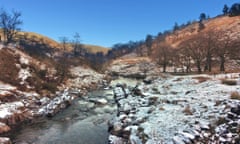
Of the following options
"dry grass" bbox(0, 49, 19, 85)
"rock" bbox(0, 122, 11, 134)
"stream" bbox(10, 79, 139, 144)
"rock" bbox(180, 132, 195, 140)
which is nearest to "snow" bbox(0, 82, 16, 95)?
"dry grass" bbox(0, 49, 19, 85)

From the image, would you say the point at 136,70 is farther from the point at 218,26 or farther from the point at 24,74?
the point at 24,74

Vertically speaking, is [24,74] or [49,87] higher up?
[24,74]

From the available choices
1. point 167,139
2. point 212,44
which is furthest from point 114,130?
point 212,44

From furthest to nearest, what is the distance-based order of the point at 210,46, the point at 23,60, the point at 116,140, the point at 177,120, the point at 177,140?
the point at 210,46 < the point at 23,60 < the point at 177,120 < the point at 116,140 < the point at 177,140

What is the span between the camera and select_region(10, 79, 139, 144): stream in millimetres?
19281

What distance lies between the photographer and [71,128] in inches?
902

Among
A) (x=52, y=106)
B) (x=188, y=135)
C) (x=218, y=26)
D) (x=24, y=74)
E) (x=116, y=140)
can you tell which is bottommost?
(x=116, y=140)

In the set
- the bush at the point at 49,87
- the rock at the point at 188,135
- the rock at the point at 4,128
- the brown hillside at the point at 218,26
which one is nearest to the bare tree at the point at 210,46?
the bush at the point at 49,87

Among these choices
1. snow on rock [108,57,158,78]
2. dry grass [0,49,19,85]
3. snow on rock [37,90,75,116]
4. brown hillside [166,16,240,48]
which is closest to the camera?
snow on rock [37,90,75,116]

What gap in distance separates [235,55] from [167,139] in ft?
144

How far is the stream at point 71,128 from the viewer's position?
1928 cm

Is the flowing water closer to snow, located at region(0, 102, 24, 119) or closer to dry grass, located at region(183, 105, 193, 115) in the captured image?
snow, located at region(0, 102, 24, 119)

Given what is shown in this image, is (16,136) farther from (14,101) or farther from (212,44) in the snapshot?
(212,44)

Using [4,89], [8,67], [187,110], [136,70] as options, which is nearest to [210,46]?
[187,110]
